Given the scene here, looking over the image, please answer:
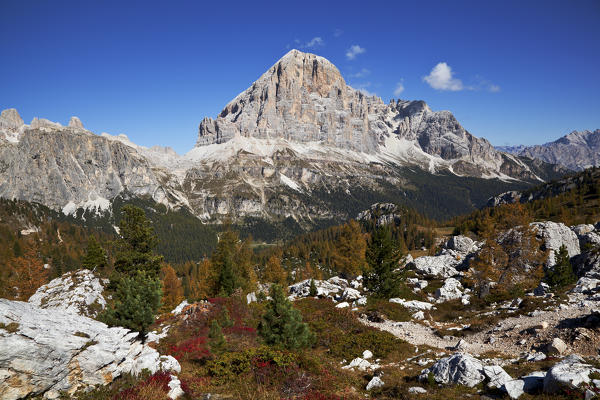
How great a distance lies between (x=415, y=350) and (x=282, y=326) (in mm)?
10452

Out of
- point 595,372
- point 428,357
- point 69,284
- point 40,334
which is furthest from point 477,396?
point 69,284

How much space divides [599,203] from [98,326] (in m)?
157

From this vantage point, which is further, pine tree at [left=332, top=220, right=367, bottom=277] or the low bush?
pine tree at [left=332, top=220, right=367, bottom=277]

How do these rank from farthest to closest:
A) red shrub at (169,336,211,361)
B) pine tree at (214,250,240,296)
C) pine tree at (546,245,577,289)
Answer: pine tree at (214,250,240,296) → pine tree at (546,245,577,289) → red shrub at (169,336,211,361)

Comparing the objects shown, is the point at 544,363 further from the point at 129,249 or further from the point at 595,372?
the point at 129,249

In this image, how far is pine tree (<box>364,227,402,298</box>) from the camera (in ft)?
146

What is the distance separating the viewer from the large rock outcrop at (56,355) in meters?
10.5

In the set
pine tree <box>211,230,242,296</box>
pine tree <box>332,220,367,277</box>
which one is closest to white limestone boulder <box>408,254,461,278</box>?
pine tree <box>332,220,367,277</box>

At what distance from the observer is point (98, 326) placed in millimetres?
15781

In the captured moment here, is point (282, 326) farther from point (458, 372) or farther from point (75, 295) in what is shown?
point (75, 295)

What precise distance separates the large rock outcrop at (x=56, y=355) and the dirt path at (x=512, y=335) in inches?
835

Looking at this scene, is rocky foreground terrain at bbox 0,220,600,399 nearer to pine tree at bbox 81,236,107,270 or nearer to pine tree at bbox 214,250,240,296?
pine tree at bbox 214,250,240,296

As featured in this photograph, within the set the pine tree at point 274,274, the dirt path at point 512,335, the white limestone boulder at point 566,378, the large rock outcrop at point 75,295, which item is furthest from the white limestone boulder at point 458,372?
the pine tree at point 274,274

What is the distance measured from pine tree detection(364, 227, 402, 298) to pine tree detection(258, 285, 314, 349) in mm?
25051
